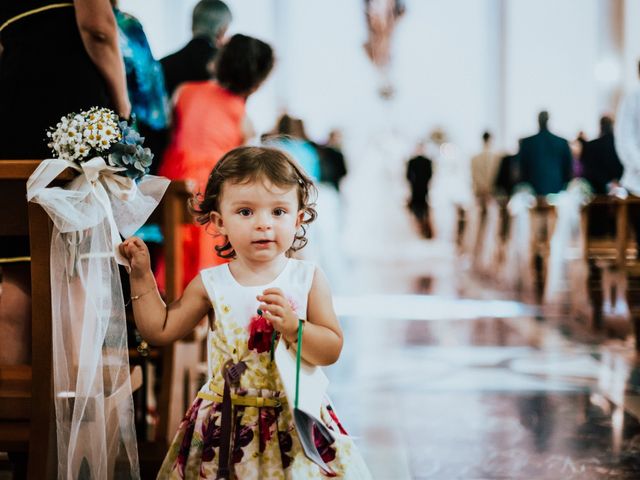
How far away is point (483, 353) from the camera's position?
4.75 metres

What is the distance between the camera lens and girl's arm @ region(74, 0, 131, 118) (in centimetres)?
228

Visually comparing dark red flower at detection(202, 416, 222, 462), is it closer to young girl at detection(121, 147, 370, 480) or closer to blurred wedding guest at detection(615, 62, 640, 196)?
young girl at detection(121, 147, 370, 480)

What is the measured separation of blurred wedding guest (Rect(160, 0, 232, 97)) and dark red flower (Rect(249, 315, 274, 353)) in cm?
249

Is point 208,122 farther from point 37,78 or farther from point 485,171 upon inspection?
point 485,171

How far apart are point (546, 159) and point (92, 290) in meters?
7.49

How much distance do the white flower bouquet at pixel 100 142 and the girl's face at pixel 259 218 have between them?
0.73ft

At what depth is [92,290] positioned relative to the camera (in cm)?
190

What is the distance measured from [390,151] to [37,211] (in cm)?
1466

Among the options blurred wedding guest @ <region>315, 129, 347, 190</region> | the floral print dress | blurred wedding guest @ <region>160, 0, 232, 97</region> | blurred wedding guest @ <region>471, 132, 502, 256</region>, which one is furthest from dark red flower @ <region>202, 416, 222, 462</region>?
blurred wedding guest @ <region>471, 132, 502, 256</region>

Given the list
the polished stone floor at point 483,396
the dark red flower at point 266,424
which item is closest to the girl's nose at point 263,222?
the dark red flower at point 266,424

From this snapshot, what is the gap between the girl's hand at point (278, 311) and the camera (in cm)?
171

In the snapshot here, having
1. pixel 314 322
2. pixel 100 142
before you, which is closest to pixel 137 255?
pixel 100 142

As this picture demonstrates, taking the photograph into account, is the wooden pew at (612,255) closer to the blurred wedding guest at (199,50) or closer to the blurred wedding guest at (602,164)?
the blurred wedding guest at (602,164)

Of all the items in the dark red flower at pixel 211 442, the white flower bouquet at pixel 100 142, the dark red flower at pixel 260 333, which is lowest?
the dark red flower at pixel 211 442
